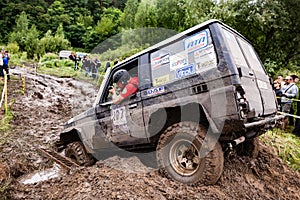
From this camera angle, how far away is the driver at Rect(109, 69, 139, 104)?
3926mm

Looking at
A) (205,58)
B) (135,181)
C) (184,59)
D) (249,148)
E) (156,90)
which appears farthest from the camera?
(249,148)

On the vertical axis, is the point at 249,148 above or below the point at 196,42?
below

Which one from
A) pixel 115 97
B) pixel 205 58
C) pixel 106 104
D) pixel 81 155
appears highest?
pixel 205 58

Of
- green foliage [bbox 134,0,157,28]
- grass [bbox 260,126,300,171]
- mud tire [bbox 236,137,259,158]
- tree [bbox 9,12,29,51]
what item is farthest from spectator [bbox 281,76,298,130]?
tree [bbox 9,12,29,51]

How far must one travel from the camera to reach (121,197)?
289 cm

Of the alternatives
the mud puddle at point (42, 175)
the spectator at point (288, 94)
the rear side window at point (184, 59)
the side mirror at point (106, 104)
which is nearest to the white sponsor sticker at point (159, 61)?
the rear side window at point (184, 59)

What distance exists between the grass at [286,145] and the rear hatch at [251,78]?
1.74 m

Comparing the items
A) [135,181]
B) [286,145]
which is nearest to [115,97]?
[135,181]

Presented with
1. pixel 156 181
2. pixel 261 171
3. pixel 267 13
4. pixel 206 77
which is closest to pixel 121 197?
pixel 156 181

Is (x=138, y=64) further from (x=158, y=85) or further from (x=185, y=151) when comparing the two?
(x=185, y=151)

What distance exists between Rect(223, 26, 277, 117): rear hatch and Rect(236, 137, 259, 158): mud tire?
69 cm

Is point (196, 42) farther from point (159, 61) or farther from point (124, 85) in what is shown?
point (124, 85)

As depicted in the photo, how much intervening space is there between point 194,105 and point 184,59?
0.66m

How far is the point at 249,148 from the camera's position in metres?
4.19
